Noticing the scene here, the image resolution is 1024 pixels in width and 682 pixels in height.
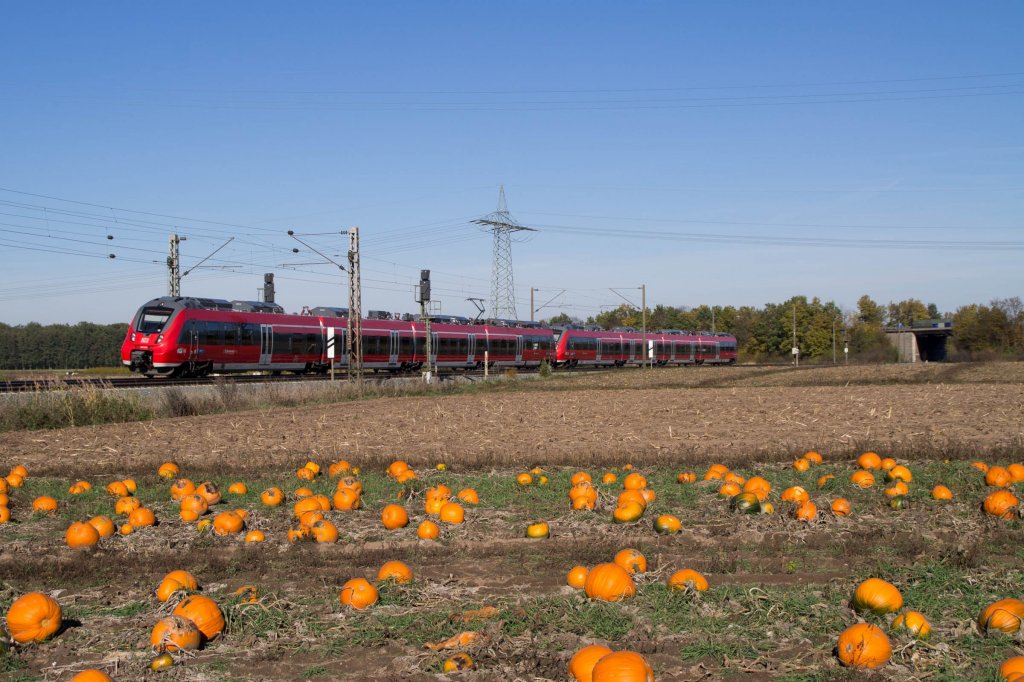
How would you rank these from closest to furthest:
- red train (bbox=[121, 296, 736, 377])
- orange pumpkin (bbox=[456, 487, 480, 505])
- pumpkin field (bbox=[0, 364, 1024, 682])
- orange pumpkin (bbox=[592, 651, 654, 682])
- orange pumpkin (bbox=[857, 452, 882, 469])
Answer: orange pumpkin (bbox=[592, 651, 654, 682])
pumpkin field (bbox=[0, 364, 1024, 682])
orange pumpkin (bbox=[456, 487, 480, 505])
orange pumpkin (bbox=[857, 452, 882, 469])
red train (bbox=[121, 296, 736, 377])

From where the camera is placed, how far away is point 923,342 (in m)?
128

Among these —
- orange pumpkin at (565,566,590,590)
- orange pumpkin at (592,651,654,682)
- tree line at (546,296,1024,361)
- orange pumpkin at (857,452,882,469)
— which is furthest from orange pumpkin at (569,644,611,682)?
tree line at (546,296,1024,361)

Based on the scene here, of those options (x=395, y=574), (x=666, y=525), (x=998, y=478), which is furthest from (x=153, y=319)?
(x=998, y=478)

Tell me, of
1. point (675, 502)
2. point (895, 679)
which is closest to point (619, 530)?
point (675, 502)

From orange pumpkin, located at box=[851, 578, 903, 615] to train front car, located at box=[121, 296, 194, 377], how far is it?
37613mm

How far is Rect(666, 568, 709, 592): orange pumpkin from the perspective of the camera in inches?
270

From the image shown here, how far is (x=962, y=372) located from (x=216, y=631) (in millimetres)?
50314

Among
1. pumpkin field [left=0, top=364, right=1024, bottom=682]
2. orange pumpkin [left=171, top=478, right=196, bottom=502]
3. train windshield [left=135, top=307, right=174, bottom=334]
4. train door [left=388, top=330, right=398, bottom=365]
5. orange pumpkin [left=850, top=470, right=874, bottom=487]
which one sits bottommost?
pumpkin field [left=0, top=364, right=1024, bottom=682]

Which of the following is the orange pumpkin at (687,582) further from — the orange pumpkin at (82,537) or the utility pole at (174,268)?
the utility pole at (174,268)

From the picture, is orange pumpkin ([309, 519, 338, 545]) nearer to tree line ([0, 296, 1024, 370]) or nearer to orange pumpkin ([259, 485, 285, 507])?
orange pumpkin ([259, 485, 285, 507])

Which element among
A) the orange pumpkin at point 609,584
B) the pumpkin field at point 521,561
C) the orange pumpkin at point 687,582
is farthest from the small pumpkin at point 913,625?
the orange pumpkin at point 609,584

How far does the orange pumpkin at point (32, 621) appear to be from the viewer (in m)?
6.28

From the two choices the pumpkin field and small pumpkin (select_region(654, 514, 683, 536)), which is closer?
the pumpkin field

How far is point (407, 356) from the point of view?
183 feet
